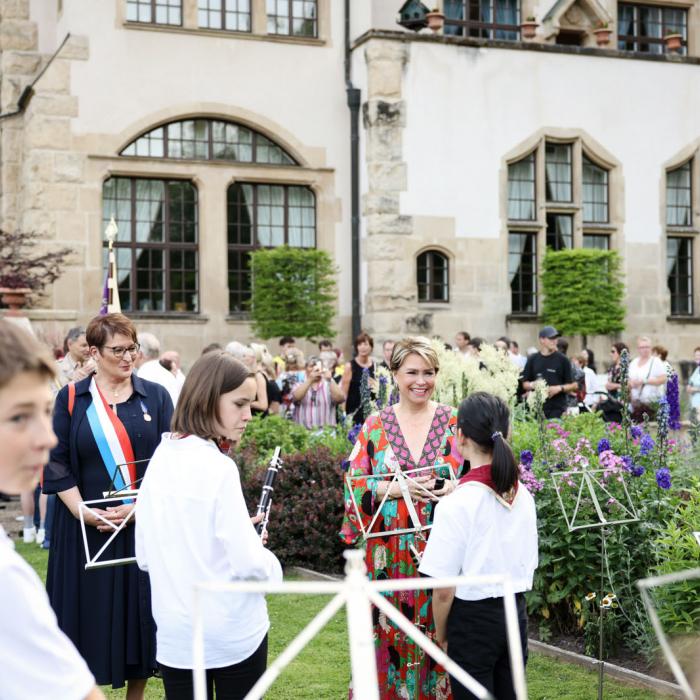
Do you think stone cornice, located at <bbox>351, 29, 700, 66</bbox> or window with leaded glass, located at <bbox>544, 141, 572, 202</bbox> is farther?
window with leaded glass, located at <bbox>544, 141, 572, 202</bbox>

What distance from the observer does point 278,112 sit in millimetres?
20922

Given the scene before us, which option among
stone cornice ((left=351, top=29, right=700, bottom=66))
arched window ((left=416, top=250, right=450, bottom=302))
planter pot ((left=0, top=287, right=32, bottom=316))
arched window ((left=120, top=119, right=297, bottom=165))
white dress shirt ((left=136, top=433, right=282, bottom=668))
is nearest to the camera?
white dress shirt ((left=136, top=433, right=282, bottom=668))

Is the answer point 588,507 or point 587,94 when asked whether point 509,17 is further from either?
point 588,507

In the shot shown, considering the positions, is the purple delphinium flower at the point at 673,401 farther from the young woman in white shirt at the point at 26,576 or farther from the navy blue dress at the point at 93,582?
the young woman in white shirt at the point at 26,576

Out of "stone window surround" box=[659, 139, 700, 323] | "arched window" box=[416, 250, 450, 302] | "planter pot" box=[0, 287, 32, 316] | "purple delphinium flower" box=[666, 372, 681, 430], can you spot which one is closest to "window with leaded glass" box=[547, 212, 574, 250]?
"stone window surround" box=[659, 139, 700, 323]

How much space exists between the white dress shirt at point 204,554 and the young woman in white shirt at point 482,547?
2.43ft

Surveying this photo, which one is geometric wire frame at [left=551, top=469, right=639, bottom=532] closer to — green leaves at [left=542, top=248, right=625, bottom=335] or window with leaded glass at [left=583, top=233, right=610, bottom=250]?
green leaves at [left=542, top=248, right=625, bottom=335]

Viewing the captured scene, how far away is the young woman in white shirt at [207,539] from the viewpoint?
12.3 feet

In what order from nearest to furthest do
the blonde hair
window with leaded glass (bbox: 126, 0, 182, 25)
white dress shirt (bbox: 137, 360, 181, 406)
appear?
the blonde hair, white dress shirt (bbox: 137, 360, 181, 406), window with leaded glass (bbox: 126, 0, 182, 25)

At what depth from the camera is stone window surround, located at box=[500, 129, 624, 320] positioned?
71.0ft

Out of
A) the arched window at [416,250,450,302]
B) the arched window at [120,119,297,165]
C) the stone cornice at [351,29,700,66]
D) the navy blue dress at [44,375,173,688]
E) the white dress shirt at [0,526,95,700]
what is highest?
the stone cornice at [351,29,700,66]

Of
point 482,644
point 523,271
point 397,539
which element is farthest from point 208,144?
point 482,644

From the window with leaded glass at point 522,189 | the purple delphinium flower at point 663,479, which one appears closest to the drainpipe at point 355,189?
the window with leaded glass at point 522,189

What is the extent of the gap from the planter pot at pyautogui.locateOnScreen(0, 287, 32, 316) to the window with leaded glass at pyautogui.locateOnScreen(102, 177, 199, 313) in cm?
275
